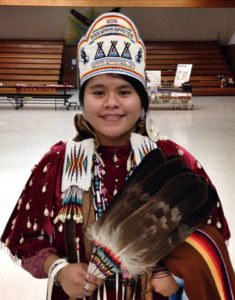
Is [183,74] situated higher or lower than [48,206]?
higher

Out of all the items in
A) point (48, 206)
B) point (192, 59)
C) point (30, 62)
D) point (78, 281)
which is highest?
point (192, 59)

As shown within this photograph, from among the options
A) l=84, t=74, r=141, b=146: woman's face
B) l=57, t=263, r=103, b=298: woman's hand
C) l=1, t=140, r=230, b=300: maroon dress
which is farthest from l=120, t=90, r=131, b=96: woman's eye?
l=57, t=263, r=103, b=298: woman's hand

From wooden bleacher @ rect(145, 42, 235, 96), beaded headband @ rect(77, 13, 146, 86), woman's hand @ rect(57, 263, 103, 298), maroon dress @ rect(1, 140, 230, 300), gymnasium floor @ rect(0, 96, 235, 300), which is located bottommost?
gymnasium floor @ rect(0, 96, 235, 300)

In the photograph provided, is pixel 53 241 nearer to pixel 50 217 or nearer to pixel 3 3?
pixel 50 217

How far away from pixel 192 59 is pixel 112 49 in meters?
15.5

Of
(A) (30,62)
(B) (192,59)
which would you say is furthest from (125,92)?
(B) (192,59)

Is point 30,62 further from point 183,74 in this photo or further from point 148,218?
point 148,218

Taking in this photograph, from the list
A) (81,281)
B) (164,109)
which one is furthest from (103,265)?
(164,109)

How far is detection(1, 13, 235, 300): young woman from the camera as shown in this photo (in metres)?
0.99

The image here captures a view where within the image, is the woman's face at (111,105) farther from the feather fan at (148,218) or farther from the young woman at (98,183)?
the feather fan at (148,218)

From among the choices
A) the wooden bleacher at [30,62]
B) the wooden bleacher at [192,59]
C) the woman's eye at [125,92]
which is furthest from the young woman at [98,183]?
the wooden bleacher at [192,59]

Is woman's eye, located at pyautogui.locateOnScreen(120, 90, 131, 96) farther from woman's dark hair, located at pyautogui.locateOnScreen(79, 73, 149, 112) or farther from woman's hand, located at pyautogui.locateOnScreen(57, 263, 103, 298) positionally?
woman's hand, located at pyautogui.locateOnScreen(57, 263, 103, 298)

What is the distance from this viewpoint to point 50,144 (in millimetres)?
5648

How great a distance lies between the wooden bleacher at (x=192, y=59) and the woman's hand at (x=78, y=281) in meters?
14.4
